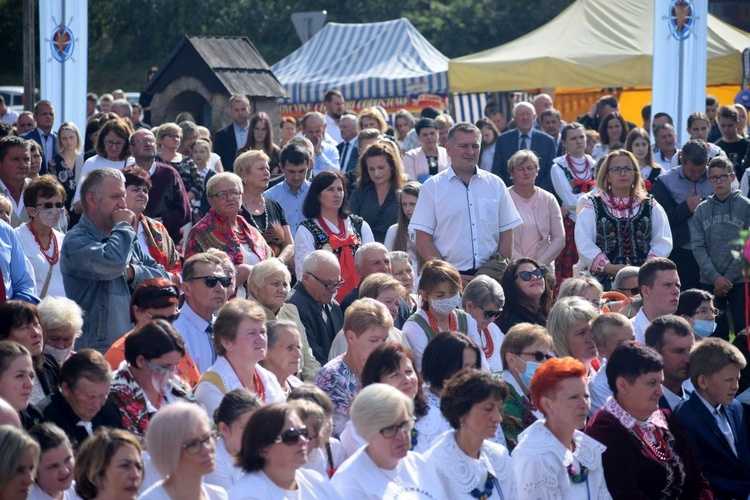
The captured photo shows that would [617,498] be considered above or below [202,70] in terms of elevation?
below

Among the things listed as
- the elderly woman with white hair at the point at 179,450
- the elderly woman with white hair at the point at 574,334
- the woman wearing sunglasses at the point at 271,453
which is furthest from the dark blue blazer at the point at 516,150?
the elderly woman with white hair at the point at 179,450

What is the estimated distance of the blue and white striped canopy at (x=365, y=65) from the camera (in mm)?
22797

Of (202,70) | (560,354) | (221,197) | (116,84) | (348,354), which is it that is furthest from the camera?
(116,84)

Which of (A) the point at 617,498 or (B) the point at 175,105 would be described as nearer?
(A) the point at 617,498

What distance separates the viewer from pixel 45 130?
13.1 meters

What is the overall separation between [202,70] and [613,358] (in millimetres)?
10866

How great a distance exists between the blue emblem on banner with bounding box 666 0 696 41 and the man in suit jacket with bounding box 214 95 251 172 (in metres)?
4.69

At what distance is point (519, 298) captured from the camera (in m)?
8.23

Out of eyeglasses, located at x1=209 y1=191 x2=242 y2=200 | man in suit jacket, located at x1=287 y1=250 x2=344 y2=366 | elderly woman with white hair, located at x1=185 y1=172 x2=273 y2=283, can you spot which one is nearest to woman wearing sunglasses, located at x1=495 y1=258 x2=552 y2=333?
man in suit jacket, located at x1=287 y1=250 x2=344 y2=366

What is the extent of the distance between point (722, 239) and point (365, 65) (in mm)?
14232

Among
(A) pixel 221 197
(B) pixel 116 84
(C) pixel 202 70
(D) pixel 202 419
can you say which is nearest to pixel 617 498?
(D) pixel 202 419

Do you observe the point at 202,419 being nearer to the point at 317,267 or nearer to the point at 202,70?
the point at 317,267

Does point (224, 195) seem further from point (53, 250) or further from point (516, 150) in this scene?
point (516, 150)

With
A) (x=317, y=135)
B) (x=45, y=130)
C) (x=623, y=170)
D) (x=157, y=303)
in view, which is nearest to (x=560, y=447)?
(x=157, y=303)
